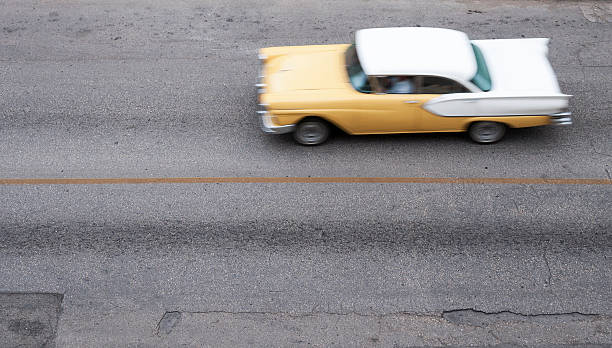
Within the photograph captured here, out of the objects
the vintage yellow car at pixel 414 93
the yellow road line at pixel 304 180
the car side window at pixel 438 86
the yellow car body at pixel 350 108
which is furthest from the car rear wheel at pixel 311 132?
the car side window at pixel 438 86

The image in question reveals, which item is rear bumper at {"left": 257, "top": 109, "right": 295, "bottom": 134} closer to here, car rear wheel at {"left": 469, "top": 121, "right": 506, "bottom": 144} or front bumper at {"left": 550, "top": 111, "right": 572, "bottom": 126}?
car rear wheel at {"left": 469, "top": 121, "right": 506, "bottom": 144}

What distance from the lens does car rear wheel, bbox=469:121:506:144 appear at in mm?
8672

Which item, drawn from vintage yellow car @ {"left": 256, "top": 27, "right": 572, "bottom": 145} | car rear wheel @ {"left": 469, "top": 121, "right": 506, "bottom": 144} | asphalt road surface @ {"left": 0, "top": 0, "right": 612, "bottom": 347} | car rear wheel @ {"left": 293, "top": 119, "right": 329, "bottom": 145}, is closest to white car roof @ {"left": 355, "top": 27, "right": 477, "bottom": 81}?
vintage yellow car @ {"left": 256, "top": 27, "right": 572, "bottom": 145}

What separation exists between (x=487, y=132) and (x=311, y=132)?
2.60 m

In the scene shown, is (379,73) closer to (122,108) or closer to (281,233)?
(281,233)

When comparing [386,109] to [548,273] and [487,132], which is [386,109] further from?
[548,273]

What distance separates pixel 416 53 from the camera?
858 cm

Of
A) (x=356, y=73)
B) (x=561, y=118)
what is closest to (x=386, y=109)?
(x=356, y=73)

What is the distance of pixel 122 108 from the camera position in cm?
980

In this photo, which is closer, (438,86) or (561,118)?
(438,86)

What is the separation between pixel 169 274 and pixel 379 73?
3.94 metres

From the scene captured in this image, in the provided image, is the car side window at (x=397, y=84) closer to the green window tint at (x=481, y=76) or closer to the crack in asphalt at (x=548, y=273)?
the green window tint at (x=481, y=76)

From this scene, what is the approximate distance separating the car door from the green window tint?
2.54 ft

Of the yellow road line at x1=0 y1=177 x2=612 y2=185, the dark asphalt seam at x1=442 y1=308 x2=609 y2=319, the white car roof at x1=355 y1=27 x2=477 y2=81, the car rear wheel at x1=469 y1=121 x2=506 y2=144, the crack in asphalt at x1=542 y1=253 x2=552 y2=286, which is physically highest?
the white car roof at x1=355 y1=27 x2=477 y2=81
